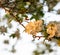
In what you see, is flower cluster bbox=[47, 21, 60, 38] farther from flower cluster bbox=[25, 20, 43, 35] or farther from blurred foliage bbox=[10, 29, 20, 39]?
blurred foliage bbox=[10, 29, 20, 39]

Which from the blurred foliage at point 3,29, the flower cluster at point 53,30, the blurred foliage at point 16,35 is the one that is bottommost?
the blurred foliage at point 16,35

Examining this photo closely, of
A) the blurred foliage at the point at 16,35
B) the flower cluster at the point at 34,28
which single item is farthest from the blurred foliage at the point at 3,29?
the flower cluster at the point at 34,28

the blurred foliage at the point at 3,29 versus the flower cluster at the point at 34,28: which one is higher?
the flower cluster at the point at 34,28

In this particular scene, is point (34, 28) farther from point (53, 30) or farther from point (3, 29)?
point (3, 29)

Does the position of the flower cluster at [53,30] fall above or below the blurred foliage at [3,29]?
above

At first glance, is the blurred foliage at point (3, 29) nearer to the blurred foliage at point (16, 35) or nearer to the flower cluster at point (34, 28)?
the blurred foliage at point (16, 35)

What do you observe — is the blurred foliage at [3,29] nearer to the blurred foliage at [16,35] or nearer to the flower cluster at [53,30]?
the blurred foliage at [16,35]

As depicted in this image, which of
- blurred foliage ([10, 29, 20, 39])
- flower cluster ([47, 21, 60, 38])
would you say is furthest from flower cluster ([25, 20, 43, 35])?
blurred foliage ([10, 29, 20, 39])

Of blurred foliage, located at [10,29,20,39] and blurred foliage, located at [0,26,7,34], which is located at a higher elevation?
blurred foliage, located at [0,26,7,34]

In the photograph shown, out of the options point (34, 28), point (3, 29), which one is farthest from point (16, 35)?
point (34, 28)

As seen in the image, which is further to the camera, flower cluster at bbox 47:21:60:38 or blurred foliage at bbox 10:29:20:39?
blurred foliage at bbox 10:29:20:39

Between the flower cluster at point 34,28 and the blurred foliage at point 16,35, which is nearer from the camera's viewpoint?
the flower cluster at point 34,28

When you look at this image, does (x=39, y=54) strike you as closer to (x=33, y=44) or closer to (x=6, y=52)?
(x=33, y=44)

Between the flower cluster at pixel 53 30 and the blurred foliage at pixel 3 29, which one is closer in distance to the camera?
the flower cluster at pixel 53 30
